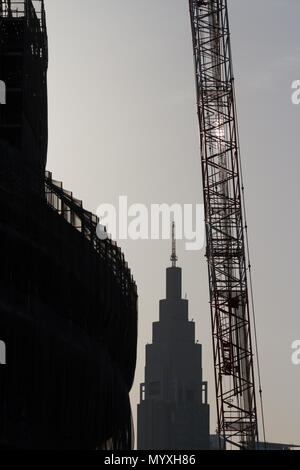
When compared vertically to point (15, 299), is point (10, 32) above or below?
above

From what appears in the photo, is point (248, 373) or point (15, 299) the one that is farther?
point (248, 373)

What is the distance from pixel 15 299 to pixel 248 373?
41851 mm

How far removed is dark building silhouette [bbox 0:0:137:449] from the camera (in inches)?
2372

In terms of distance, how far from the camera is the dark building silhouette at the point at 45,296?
60.2m

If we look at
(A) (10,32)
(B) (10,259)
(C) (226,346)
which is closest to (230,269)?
(C) (226,346)

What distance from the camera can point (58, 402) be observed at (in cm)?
6519

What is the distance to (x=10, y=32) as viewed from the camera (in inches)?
3233

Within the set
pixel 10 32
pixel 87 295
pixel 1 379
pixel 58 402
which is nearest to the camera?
pixel 1 379

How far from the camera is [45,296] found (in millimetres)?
65750

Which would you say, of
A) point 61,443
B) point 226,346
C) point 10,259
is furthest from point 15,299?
point 226,346

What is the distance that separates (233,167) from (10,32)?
95.8 feet
